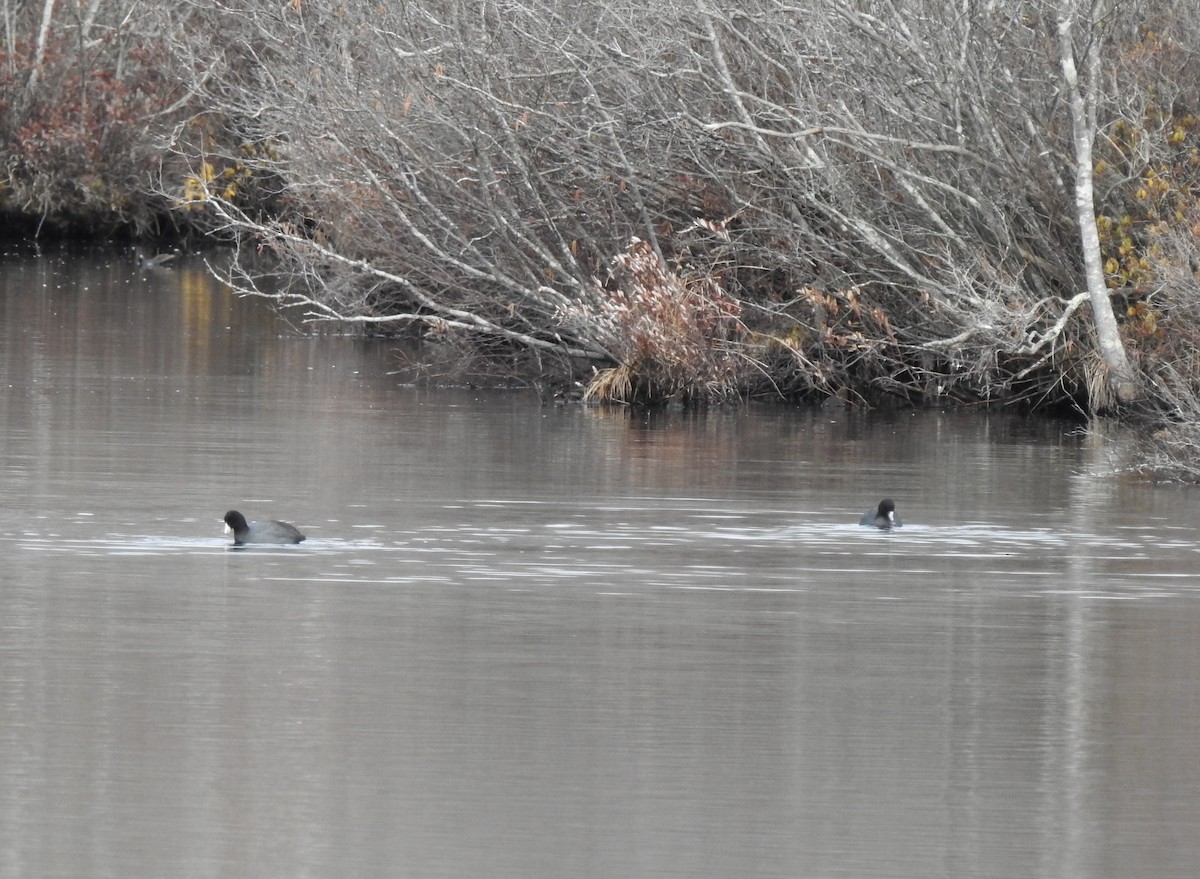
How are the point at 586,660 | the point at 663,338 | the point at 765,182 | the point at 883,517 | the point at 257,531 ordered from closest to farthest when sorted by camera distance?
the point at 586,660
the point at 257,531
the point at 883,517
the point at 663,338
the point at 765,182

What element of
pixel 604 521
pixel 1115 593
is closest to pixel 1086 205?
pixel 604 521

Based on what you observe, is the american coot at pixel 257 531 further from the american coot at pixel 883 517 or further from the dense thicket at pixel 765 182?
the dense thicket at pixel 765 182

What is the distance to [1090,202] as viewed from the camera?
21.0m

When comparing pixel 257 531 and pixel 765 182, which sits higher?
pixel 765 182

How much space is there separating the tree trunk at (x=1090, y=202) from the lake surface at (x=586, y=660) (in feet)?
6.30

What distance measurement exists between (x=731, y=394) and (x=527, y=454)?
16.8ft

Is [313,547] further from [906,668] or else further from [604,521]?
[906,668]

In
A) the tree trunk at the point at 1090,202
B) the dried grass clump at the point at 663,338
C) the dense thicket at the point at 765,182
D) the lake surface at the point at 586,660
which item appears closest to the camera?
the lake surface at the point at 586,660

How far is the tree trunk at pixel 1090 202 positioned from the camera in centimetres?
2066

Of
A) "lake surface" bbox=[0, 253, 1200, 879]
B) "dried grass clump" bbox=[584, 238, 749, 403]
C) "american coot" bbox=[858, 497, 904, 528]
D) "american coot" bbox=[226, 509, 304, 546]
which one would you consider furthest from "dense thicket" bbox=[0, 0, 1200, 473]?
"american coot" bbox=[226, 509, 304, 546]

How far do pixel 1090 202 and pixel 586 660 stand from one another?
11.9 meters

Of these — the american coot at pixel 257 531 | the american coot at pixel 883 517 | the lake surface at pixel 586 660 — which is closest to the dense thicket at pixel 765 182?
the lake surface at pixel 586 660

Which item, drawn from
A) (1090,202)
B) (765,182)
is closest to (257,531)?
(1090,202)

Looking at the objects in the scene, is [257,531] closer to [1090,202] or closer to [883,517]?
[883,517]
